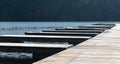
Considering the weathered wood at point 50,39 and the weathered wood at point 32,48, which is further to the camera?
the weathered wood at point 50,39

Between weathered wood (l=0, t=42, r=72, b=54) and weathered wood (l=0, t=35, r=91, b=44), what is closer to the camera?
weathered wood (l=0, t=42, r=72, b=54)

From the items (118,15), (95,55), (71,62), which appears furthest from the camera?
(118,15)

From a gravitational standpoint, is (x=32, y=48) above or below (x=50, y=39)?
above

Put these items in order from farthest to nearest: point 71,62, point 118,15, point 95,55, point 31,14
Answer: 1. point 31,14
2. point 118,15
3. point 95,55
4. point 71,62

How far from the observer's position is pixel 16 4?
15588 centimetres

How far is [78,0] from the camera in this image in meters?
154

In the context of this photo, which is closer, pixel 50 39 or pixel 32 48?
pixel 32 48

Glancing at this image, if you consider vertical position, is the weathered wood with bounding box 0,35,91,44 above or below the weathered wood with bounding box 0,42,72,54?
below

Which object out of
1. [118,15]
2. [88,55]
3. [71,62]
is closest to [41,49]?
Answer: [88,55]

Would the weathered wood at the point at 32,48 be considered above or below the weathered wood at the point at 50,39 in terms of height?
above

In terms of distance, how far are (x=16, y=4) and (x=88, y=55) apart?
5842 inches

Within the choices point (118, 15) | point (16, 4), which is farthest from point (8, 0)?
point (118, 15)

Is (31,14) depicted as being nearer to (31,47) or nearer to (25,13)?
(25,13)

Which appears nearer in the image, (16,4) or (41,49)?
(41,49)
